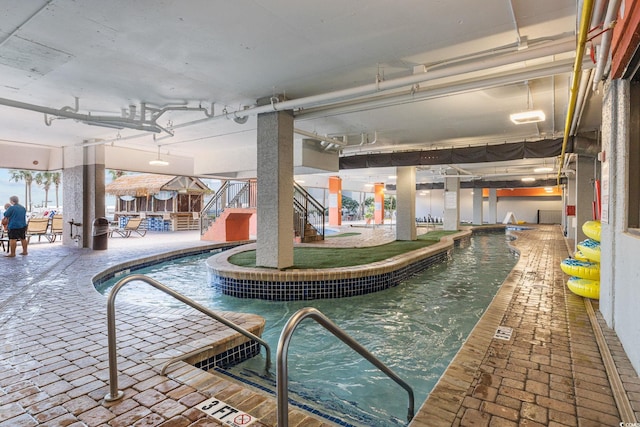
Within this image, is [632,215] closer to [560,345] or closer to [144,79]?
[560,345]

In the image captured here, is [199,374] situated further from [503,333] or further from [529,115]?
[529,115]

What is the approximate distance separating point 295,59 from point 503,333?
12.8 feet

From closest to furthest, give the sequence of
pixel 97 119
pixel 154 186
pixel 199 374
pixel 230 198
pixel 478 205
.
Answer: pixel 199 374
pixel 97 119
pixel 230 198
pixel 154 186
pixel 478 205

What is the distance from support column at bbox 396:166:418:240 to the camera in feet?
39.7

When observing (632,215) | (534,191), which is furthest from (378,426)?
(534,191)

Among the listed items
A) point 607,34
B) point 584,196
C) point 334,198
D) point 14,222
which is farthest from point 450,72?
point 334,198

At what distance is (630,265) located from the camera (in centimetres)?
279

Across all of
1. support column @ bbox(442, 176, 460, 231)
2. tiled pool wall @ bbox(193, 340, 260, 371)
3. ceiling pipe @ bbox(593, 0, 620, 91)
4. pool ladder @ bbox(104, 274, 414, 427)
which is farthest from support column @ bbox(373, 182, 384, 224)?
pool ladder @ bbox(104, 274, 414, 427)

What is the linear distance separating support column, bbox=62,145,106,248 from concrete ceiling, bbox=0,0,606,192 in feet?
7.86

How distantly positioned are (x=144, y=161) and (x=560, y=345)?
472 inches

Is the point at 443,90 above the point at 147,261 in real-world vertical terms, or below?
above

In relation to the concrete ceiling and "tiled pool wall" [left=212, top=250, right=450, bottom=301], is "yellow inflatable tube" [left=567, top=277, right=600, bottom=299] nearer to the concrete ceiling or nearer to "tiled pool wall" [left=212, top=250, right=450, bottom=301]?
the concrete ceiling

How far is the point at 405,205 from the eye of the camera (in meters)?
12.3

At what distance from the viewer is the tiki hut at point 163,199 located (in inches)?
733
